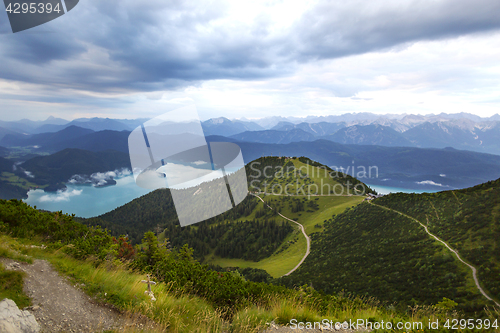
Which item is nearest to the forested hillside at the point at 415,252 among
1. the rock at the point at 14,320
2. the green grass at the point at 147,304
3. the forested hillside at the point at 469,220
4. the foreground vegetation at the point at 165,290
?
the forested hillside at the point at 469,220

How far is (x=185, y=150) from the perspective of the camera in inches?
380

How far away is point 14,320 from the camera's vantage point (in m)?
3.29

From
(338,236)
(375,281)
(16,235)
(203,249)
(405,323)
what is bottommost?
(203,249)

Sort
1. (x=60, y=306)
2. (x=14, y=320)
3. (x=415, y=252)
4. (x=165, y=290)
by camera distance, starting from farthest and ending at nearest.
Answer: (x=415, y=252), (x=165, y=290), (x=60, y=306), (x=14, y=320)

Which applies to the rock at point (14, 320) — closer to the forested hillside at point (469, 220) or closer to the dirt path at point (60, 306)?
the dirt path at point (60, 306)

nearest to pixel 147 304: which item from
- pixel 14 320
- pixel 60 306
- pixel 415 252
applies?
pixel 60 306

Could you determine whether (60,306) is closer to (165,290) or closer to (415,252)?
(165,290)

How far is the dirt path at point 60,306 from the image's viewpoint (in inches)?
150

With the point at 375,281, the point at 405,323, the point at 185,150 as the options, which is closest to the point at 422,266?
the point at 375,281

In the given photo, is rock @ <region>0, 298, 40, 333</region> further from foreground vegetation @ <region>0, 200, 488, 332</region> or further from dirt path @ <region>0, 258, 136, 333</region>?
foreground vegetation @ <region>0, 200, 488, 332</region>

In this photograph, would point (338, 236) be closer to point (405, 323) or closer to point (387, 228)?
point (387, 228)

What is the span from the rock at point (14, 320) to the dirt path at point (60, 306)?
209 mm

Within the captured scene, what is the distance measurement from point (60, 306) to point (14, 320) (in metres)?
0.87

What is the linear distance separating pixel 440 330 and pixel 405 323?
724mm
